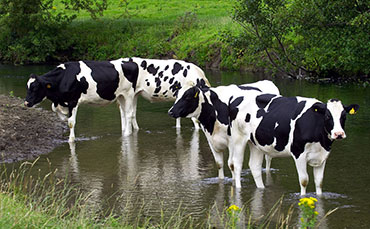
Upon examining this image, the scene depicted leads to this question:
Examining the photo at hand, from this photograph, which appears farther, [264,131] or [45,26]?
[45,26]

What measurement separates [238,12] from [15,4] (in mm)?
25274

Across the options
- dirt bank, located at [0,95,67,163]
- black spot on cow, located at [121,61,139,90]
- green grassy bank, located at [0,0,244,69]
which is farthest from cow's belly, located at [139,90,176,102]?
green grassy bank, located at [0,0,244,69]

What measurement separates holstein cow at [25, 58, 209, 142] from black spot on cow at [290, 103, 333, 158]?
593 centimetres

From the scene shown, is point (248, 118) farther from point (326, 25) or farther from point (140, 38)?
point (140, 38)

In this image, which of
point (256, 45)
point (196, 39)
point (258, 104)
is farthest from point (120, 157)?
point (196, 39)

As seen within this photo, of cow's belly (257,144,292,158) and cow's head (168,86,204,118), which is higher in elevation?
cow's head (168,86,204,118)

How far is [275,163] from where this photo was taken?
44.9 ft

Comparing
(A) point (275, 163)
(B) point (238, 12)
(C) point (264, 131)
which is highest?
(B) point (238, 12)

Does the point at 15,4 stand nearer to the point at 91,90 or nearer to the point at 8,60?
the point at 8,60

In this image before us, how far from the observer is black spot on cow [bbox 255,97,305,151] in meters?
10.5

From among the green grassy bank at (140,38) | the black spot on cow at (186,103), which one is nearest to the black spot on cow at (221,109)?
the black spot on cow at (186,103)

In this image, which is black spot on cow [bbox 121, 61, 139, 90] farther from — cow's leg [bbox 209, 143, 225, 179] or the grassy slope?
the grassy slope

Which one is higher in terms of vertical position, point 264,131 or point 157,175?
point 264,131

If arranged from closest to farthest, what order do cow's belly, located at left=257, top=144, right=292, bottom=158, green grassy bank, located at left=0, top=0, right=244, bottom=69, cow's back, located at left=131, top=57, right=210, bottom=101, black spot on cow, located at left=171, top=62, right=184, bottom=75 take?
cow's belly, located at left=257, top=144, right=292, bottom=158 → cow's back, located at left=131, top=57, right=210, bottom=101 → black spot on cow, located at left=171, top=62, right=184, bottom=75 → green grassy bank, located at left=0, top=0, right=244, bottom=69
